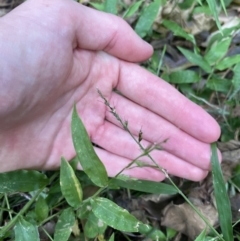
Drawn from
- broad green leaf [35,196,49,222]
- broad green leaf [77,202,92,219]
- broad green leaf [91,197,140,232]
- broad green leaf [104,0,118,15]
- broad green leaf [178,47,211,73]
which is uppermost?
broad green leaf [104,0,118,15]

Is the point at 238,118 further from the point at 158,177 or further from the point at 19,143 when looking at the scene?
the point at 19,143

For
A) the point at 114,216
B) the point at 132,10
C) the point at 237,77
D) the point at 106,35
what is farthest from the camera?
the point at 132,10

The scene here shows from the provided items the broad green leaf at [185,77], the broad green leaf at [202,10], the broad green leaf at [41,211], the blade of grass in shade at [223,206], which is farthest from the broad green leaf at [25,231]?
the broad green leaf at [202,10]

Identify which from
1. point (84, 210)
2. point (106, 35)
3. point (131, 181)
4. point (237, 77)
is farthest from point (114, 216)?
point (237, 77)

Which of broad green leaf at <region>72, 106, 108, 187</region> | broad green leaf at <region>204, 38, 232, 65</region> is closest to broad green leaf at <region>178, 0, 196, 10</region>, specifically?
broad green leaf at <region>204, 38, 232, 65</region>

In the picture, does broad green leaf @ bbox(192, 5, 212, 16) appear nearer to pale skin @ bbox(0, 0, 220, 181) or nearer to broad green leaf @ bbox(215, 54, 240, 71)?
broad green leaf @ bbox(215, 54, 240, 71)

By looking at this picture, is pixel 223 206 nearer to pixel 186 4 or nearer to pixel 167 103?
pixel 167 103
